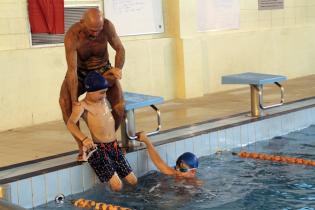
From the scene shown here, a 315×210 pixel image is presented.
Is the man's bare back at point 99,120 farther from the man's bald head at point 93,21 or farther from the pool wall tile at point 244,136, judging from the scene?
the pool wall tile at point 244,136

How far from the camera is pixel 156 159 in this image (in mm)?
5992

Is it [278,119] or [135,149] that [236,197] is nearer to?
[135,149]

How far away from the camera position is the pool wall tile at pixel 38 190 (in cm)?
525

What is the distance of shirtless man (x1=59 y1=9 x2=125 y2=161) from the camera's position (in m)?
5.38

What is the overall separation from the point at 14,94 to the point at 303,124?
12.7 ft

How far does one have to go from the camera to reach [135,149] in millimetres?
6207

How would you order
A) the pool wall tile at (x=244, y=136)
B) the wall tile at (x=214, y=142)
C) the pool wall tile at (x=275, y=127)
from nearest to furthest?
1. the wall tile at (x=214, y=142)
2. the pool wall tile at (x=244, y=136)
3. the pool wall tile at (x=275, y=127)

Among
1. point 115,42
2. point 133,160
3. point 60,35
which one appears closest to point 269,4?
point 60,35

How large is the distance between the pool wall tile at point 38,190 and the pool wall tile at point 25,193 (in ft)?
0.14

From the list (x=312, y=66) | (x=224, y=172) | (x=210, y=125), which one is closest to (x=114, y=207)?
(x=224, y=172)

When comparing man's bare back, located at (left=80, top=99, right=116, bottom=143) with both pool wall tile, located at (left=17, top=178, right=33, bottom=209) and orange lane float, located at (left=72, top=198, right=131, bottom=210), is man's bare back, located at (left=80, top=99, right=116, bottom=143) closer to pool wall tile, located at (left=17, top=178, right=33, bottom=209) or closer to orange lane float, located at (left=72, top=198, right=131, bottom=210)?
orange lane float, located at (left=72, top=198, right=131, bottom=210)

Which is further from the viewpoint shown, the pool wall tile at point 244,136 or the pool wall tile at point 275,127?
the pool wall tile at point 275,127

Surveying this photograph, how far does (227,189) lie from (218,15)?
6.16 meters

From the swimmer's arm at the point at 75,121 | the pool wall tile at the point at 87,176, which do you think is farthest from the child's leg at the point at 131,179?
the swimmer's arm at the point at 75,121
